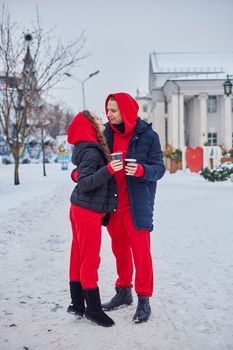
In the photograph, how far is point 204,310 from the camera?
3580mm

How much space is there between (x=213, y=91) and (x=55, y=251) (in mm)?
35691

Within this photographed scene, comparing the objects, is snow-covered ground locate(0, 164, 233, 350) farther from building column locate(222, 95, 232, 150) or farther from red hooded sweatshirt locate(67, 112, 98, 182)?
building column locate(222, 95, 232, 150)

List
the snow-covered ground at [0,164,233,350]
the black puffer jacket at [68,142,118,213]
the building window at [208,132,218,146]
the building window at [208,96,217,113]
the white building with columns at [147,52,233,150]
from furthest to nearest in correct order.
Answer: the building window at [208,96,217,113] < the building window at [208,132,218,146] < the white building with columns at [147,52,233,150] < the black puffer jacket at [68,142,118,213] < the snow-covered ground at [0,164,233,350]

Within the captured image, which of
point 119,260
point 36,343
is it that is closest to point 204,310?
point 119,260

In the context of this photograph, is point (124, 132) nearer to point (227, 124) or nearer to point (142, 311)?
point (142, 311)

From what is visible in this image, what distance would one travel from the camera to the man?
341 cm

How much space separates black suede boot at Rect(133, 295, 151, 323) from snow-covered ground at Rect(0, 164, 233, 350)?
0.19 ft

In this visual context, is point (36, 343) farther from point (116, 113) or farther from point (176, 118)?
point (176, 118)

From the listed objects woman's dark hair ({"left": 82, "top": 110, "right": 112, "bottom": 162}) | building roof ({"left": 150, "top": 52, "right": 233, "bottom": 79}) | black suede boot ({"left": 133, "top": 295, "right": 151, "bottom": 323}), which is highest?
building roof ({"left": 150, "top": 52, "right": 233, "bottom": 79})

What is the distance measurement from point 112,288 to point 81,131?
1790 millimetres

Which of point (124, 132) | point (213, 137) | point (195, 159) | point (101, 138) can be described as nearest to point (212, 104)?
point (213, 137)

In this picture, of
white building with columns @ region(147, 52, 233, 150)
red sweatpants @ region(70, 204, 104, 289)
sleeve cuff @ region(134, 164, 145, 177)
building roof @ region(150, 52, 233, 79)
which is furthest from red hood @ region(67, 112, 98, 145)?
building roof @ region(150, 52, 233, 79)

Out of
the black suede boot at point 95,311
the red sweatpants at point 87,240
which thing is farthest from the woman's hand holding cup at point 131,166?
the black suede boot at point 95,311

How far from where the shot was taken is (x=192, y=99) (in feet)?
143
